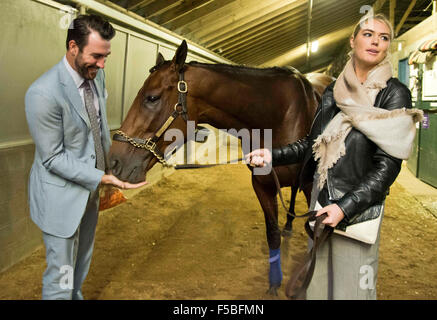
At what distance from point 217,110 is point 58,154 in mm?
1110

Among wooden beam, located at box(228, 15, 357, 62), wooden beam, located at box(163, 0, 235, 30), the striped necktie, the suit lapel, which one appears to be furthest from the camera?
wooden beam, located at box(228, 15, 357, 62)

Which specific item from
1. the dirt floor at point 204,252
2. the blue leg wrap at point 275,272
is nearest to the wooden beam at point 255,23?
the dirt floor at point 204,252

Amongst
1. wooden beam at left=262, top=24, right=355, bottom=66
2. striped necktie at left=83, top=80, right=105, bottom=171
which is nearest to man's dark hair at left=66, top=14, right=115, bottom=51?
striped necktie at left=83, top=80, right=105, bottom=171

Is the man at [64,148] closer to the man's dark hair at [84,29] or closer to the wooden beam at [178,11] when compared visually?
the man's dark hair at [84,29]

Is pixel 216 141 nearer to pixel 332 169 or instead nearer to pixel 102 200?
pixel 102 200

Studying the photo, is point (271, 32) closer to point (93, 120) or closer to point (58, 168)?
point (93, 120)

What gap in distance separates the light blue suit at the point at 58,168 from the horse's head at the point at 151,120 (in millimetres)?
357

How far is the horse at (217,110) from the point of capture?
2270 millimetres

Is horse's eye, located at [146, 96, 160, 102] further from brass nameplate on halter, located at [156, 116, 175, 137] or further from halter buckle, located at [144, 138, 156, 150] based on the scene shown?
halter buckle, located at [144, 138, 156, 150]

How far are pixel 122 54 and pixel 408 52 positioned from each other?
6.40 meters

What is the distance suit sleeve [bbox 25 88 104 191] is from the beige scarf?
1.11 metres

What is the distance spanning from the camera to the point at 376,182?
1.42m

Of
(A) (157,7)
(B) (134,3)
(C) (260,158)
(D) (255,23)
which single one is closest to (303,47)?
(D) (255,23)

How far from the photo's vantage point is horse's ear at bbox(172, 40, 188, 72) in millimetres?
2254
